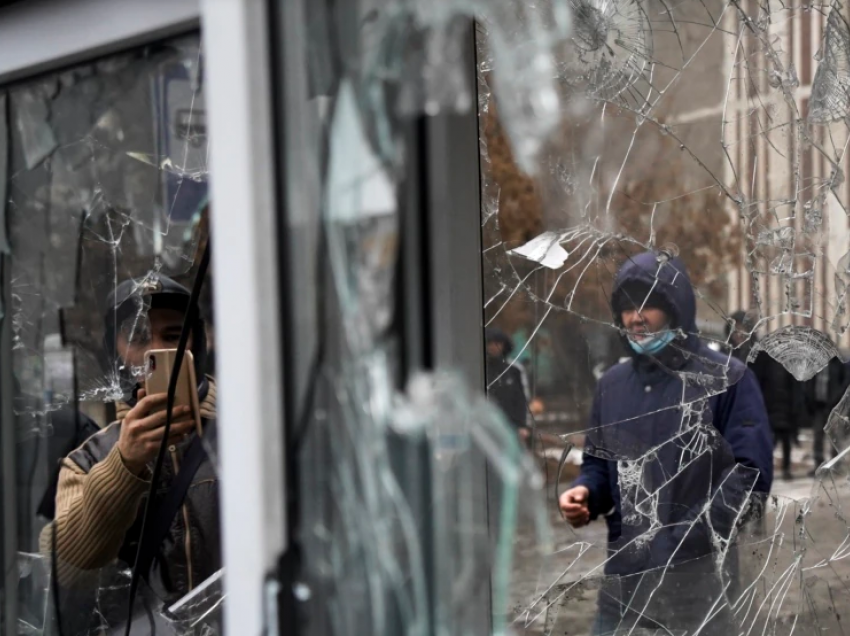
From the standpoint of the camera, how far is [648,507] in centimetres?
183

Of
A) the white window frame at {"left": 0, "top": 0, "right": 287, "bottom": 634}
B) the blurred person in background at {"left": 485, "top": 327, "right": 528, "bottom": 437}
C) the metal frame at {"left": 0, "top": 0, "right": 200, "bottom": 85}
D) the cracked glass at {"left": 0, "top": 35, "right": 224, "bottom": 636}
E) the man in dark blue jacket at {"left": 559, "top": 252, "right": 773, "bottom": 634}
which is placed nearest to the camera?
the white window frame at {"left": 0, "top": 0, "right": 287, "bottom": 634}

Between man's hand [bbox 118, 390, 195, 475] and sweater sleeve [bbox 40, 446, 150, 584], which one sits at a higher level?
man's hand [bbox 118, 390, 195, 475]

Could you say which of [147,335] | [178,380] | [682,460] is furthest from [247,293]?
[682,460]

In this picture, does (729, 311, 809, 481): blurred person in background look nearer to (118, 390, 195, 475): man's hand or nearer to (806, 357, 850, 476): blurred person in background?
(806, 357, 850, 476): blurred person in background

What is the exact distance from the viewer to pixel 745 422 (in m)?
1.82

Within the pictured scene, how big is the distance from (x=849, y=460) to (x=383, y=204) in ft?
5.00

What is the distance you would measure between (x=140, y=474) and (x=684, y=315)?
1008 millimetres

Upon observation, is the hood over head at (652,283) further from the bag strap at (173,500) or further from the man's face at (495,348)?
the bag strap at (173,500)

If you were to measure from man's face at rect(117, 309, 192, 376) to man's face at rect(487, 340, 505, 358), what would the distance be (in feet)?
1.78

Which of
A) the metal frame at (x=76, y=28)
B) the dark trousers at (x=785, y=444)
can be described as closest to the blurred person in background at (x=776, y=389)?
the dark trousers at (x=785, y=444)

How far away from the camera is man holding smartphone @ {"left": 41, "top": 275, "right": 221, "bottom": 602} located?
1382mm

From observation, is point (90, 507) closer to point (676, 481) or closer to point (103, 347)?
point (103, 347)

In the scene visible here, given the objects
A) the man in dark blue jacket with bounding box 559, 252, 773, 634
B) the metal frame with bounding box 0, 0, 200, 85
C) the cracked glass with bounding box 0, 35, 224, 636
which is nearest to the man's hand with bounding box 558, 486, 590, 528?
the man in dark blue jacket with bounding box 559, 252, 773, 634

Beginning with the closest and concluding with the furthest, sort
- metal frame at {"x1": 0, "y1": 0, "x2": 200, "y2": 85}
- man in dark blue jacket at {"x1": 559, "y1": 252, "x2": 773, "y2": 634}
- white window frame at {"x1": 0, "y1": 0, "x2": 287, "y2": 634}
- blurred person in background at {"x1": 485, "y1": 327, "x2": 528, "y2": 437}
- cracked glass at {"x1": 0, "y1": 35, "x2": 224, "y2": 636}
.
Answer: white window frame at {"x1": 0, "y1": 0, "x2": 287, "y2": 634}
metal frame at {"x1": 0, "y1": 0, "x2": 200, "y2": 85}
cracked glass at {"x1": 0, "y1": 35, "x2": 224, "y2": 636}
blurred person in background at {"x1": 485, "y1": 327, "x2": 528, "y2": 437}
man in dark blue jacket at {"x1": 559, "y1": 252, "x2": 773, "y2": 634}
